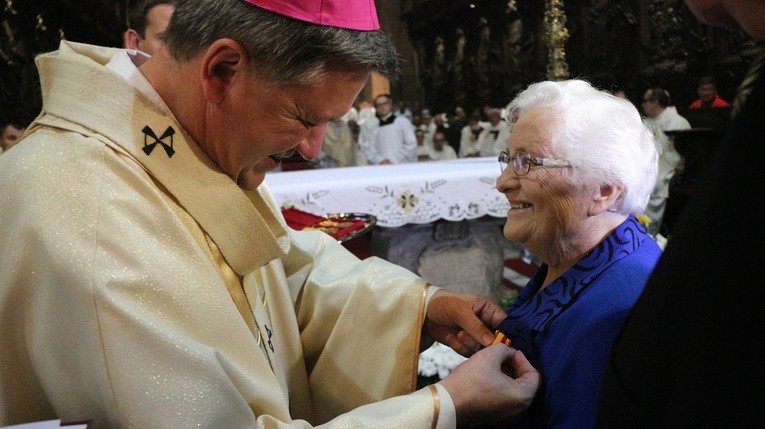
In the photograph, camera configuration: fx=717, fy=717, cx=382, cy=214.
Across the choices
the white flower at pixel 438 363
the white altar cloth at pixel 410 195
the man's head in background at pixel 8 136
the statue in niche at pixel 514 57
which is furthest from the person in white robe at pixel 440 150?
the white flower at pixel 438 363

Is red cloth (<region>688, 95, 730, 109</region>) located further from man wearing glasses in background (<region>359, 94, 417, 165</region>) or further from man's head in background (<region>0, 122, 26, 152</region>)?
man's head in background (<region>0, 122, 26, 152</region>)

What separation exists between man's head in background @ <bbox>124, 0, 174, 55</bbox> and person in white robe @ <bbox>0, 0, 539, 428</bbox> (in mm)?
1551

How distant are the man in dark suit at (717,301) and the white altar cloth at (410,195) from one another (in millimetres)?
4468

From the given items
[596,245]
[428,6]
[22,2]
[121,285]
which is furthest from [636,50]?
[121,285]

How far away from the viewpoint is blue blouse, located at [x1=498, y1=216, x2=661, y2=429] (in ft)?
5.02

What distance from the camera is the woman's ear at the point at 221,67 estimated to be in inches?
57.9

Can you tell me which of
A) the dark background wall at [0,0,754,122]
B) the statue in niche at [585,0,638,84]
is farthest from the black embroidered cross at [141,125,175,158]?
the statue in niche at [585,0,638,84]

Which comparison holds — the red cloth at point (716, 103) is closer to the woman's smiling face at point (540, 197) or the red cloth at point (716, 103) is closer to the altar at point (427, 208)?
the altar at point (427, 208)

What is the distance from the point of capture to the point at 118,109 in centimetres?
155

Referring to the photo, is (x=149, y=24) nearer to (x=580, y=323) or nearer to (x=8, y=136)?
(x=580, y=323)

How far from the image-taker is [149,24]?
3.27 m

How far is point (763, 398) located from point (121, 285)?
3.46 ft

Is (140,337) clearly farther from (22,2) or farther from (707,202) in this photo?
(22,2)

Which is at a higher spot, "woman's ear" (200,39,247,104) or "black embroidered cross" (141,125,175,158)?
"woman's ear" (200,39,247,104)
